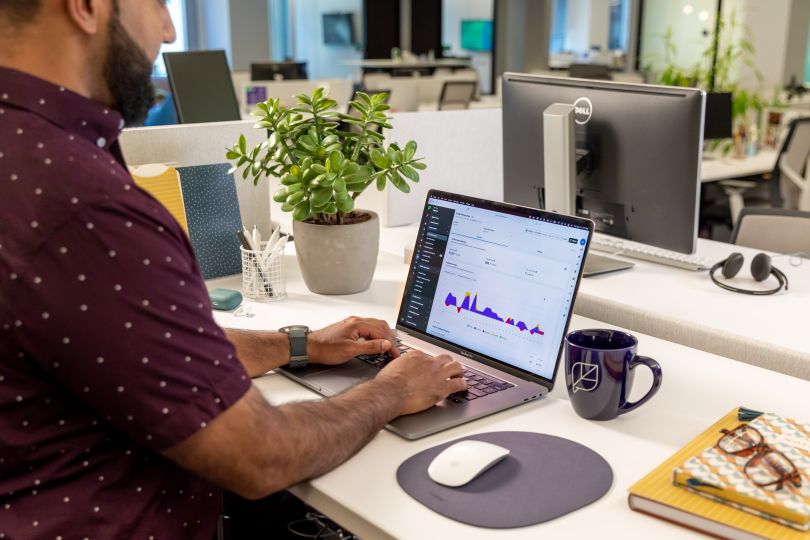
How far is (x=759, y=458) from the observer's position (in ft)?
3.43

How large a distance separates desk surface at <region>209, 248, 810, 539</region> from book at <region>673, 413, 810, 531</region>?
0.21 ft

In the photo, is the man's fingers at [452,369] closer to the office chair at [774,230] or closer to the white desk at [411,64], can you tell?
the office chair at [774,230]

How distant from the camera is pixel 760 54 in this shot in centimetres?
754

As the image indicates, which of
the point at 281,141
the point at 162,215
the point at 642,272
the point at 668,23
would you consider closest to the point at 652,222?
the point at 642,272

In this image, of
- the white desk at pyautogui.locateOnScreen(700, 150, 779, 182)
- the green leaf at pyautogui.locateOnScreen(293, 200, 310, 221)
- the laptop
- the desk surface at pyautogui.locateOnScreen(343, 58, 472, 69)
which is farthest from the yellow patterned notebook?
the desk surface at pyautogui.locateOnScreen(343, 58, 472, 69)

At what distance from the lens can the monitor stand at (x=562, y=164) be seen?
196cm

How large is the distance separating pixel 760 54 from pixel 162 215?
7.65 metres

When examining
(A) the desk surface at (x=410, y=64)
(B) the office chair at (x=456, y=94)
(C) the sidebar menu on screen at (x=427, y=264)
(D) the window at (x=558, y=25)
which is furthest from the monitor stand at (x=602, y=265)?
(D) the window at (x=558, y=25)

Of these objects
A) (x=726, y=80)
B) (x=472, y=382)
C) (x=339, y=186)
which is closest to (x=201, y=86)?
Result: (x=339, y=186)

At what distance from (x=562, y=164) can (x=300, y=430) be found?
3.74ft

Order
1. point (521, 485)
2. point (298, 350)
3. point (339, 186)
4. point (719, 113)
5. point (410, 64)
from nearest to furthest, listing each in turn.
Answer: point (521, 485)
point (298, 350)
point (339, 186)
point (719, 113)
point (410, 64)

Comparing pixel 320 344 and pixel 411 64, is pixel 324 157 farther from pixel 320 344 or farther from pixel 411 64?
pixel 411 64

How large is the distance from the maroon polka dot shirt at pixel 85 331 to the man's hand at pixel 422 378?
1.16ft

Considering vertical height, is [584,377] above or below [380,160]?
below
